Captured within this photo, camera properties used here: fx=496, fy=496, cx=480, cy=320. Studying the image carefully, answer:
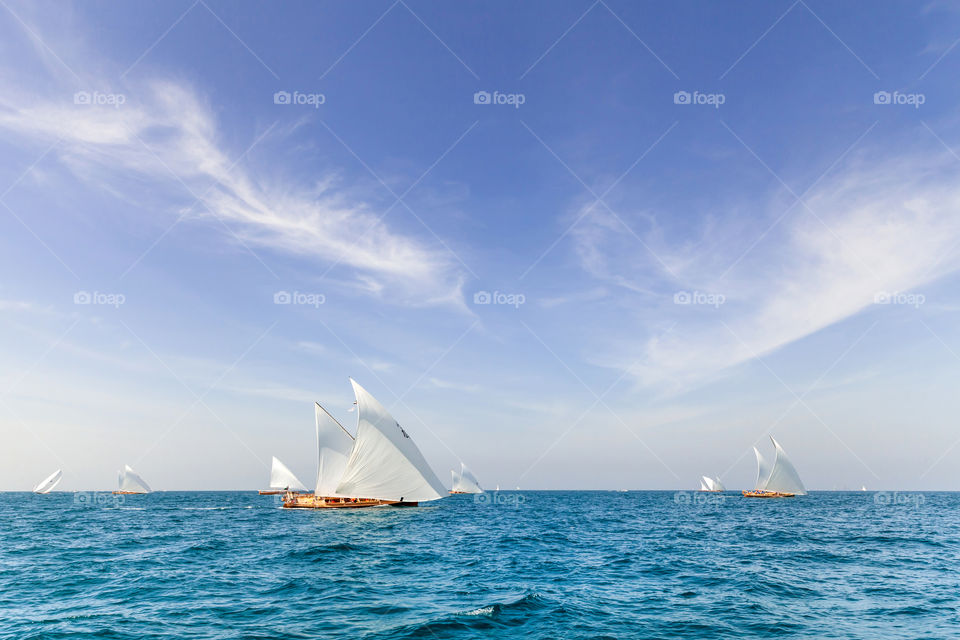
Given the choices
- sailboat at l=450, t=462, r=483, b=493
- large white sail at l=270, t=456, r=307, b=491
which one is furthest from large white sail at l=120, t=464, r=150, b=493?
sailboat at l=450, t=462, r=483, b=493

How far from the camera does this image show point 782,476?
11731cm

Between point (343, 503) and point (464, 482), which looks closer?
point (343, 503)

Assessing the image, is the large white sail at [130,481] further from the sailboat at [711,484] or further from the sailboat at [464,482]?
the sailboat at [711,484]

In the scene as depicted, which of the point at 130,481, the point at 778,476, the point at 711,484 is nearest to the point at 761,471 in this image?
the point at 778,476

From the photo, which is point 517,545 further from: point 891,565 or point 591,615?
point 891,565

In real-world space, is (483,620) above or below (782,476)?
above

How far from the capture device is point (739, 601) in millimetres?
20234

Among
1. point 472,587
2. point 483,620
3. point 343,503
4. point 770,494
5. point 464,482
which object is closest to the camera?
point 483,620

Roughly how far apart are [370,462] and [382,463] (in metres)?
1.44

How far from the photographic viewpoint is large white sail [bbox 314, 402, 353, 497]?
6575 cm

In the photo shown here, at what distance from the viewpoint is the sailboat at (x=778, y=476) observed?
113438mm

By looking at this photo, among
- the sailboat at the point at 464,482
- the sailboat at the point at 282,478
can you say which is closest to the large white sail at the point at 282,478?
the sailboat at the point at 282,478

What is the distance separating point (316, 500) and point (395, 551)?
1690 inches

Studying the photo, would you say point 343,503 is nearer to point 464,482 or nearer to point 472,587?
point 472,587
